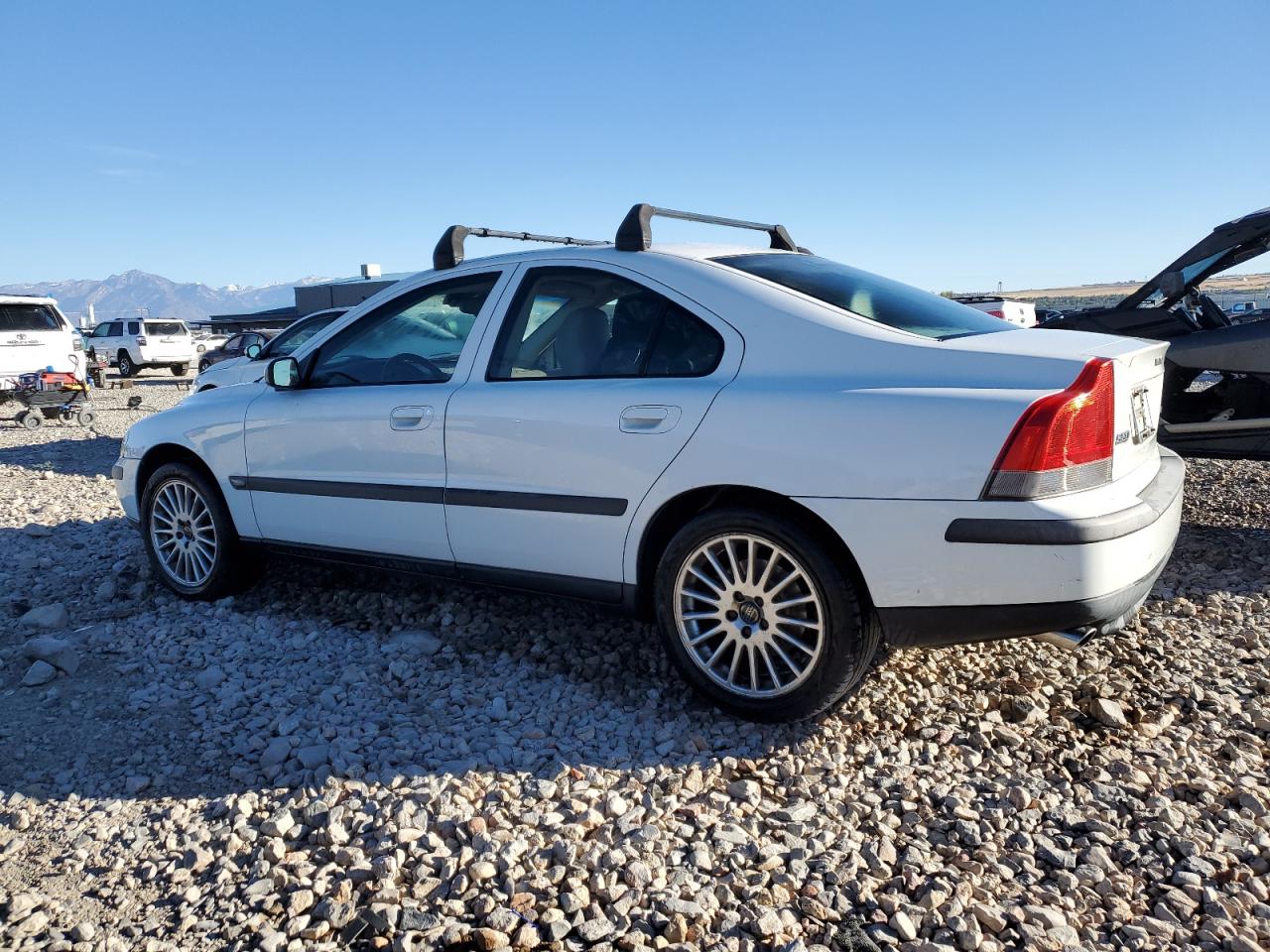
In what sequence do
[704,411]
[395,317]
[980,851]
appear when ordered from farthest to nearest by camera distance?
1. [395,317]
2. [704,411]
3. [980,851]

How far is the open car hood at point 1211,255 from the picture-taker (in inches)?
231

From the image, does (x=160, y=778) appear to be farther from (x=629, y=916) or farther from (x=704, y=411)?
(x=704, y=411)

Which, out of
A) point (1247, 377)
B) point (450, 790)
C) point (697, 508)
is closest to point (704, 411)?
point (697, 508)

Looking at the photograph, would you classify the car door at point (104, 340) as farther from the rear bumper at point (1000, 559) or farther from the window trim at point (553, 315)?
the rear bumper at point (1000, 559)

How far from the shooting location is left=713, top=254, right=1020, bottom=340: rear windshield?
3.31m

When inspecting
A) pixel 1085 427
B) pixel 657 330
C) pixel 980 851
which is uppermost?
pixel 657 330

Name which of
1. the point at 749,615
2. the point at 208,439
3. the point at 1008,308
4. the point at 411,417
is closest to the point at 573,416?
the point at 411,417

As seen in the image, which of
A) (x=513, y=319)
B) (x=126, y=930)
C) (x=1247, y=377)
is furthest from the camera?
(x=1247, y=377)

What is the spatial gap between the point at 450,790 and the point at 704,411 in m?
1.45

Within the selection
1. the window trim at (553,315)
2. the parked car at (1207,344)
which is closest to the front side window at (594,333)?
the window trim at (553,315)

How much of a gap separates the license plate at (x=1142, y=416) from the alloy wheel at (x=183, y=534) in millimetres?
4075

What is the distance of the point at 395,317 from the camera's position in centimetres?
423

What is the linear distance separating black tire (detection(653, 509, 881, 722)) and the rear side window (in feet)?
104

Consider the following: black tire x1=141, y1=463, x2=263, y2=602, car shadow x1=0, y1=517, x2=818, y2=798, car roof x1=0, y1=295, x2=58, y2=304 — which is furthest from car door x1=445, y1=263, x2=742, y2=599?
car roof x1=0, y1=295, x2=58, y2=304
